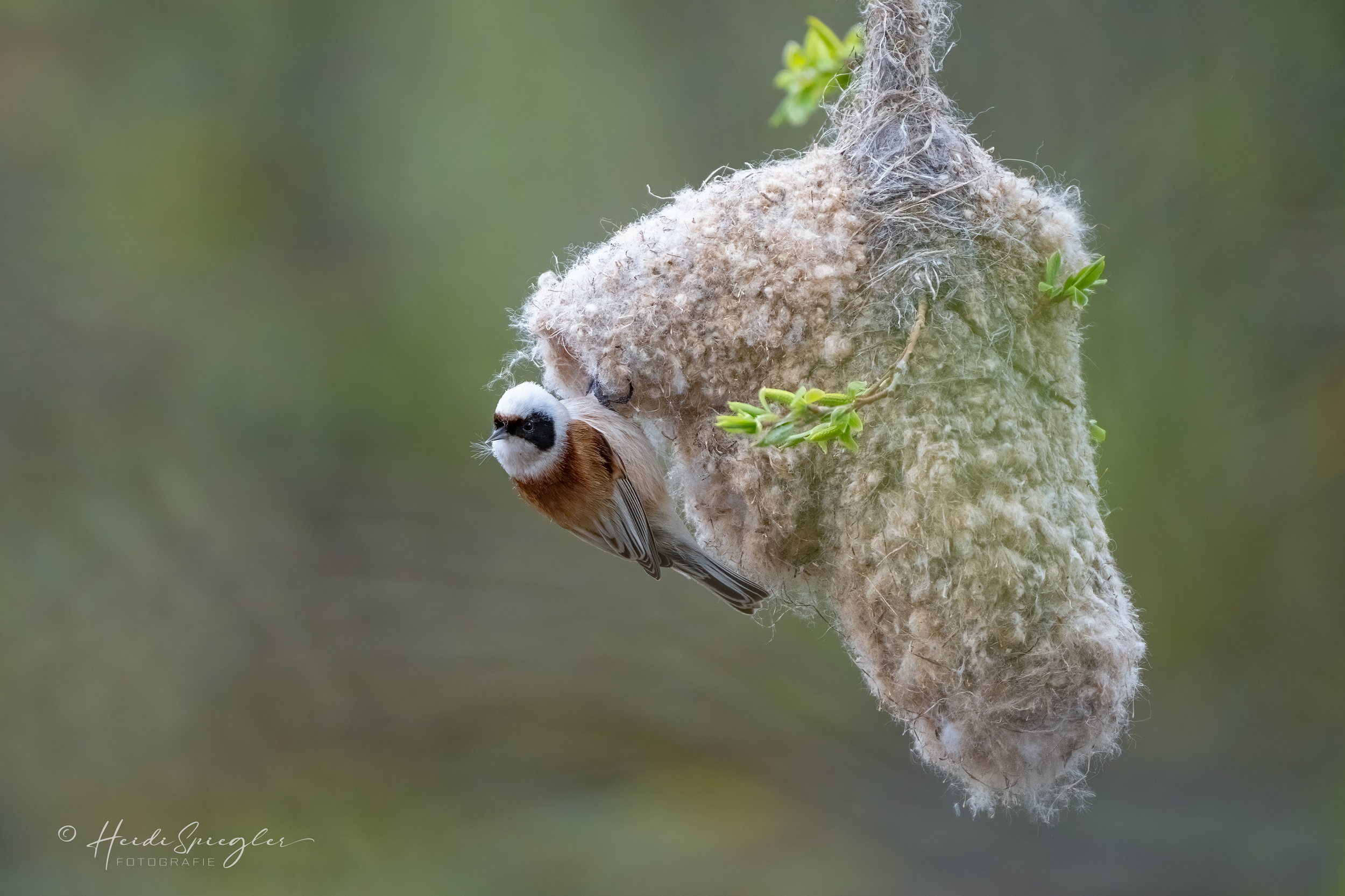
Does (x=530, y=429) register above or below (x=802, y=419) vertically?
above

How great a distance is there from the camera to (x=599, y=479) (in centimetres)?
139

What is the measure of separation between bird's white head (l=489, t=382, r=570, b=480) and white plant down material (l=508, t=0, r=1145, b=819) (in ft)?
0.39

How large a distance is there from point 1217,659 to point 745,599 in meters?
2.02

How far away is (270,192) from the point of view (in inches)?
118

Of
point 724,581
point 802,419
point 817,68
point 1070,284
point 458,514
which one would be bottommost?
point 802,419

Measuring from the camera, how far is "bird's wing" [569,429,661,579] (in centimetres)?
140

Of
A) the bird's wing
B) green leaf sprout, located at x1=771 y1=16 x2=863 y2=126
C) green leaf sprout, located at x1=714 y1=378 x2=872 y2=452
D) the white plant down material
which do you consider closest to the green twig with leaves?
green leaf sprout, located at x1=714 y1=378 x2=872 y2=452

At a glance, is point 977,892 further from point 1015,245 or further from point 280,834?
point 1015,245

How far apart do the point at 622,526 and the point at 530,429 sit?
0.70ft

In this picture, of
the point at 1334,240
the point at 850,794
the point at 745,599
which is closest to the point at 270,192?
the point at 745,599

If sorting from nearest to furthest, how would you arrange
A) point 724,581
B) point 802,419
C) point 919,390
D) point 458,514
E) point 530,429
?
point 802,419, point 919,390, point 530,429, point 724,581, point 458,514

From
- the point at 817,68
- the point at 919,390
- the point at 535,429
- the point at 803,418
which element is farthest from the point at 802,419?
the point at 817,68

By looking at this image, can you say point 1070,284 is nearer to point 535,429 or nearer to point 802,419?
point 802,419

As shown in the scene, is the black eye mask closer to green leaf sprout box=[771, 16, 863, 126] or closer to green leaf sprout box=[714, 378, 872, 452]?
green leaf sprout box=[714, 378, 872, 452]
